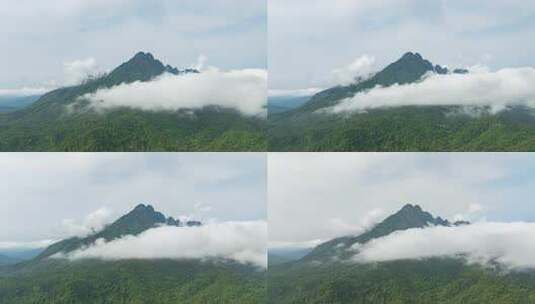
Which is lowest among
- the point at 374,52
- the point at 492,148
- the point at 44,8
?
the point at 492,148

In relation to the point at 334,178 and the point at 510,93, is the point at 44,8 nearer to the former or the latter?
the point at 334,178

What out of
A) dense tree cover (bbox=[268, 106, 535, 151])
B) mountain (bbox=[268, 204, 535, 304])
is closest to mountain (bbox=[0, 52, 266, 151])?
dense tree cover (bbox=[268, 106, 535, 151])

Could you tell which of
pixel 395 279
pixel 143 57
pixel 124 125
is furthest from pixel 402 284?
pixel 143 57

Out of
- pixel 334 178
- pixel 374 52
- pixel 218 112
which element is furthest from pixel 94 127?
pixel 374 52

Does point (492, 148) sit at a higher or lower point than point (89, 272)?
higher

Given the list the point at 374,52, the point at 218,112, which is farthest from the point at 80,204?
the point at 374,52

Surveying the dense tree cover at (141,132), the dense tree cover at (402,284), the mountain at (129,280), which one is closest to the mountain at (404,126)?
the dense tree cover at (141,132)

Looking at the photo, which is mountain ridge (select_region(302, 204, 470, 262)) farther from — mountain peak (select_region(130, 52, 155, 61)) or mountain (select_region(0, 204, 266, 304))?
mountain peak (select_region(130, 52, 155, 61))
